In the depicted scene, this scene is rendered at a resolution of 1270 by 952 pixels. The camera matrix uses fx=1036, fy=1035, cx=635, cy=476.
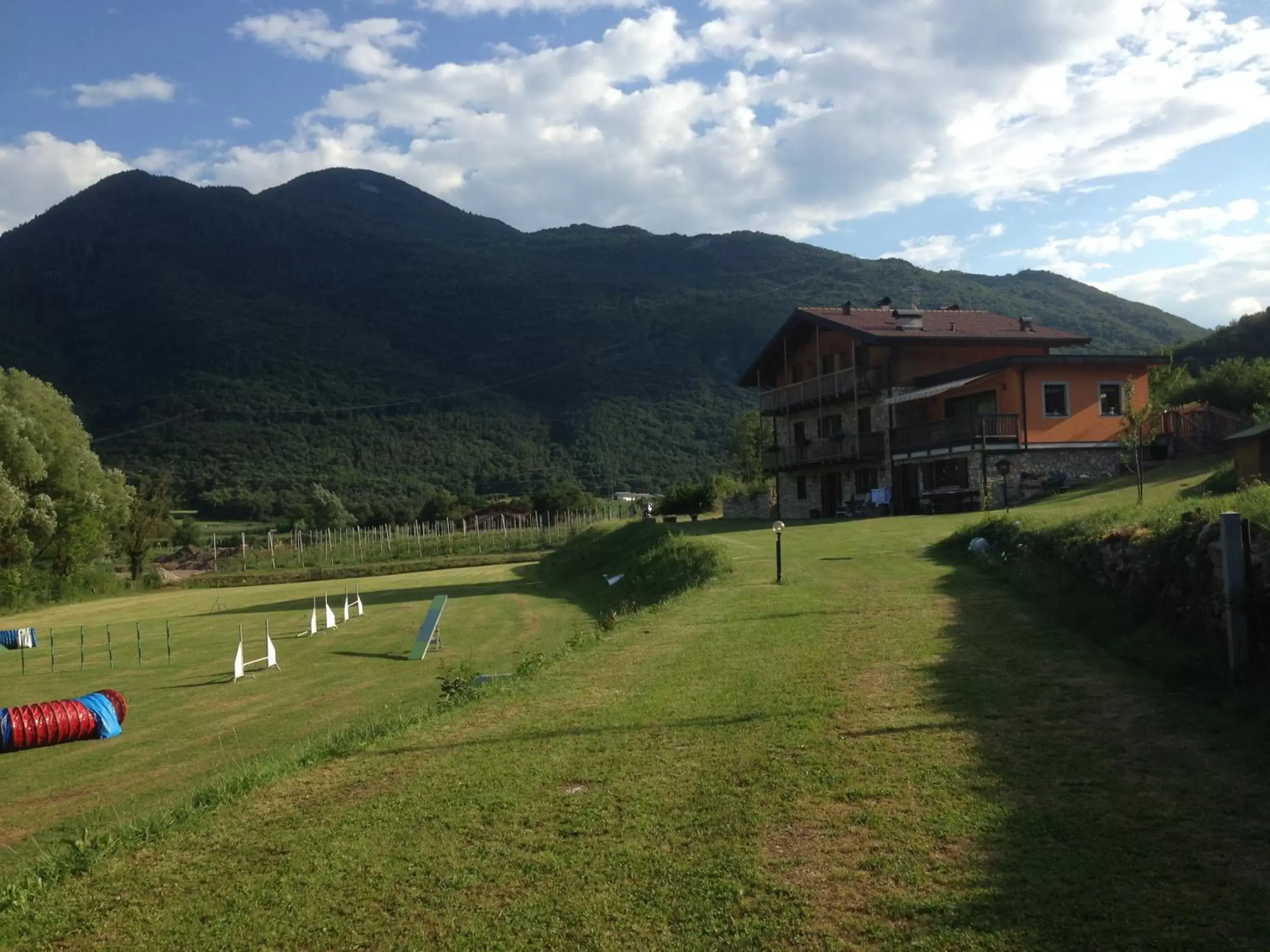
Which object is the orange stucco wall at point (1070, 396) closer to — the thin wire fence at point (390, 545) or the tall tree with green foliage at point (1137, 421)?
the tall tree with green foliage at point (1137, 421)

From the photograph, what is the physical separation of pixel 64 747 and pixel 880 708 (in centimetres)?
1151

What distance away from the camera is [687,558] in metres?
23.0

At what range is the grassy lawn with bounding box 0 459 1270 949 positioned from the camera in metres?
4.52

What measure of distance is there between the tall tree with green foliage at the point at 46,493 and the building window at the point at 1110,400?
42.2 m

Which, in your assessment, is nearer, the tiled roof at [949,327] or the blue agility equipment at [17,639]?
the blue agility equipment at [17,639]

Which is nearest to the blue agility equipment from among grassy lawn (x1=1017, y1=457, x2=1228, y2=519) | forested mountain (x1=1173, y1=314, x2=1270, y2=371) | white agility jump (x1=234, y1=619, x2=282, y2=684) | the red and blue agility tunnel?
white agility jump (x1=234, y1=619, x2=282, y2=684)

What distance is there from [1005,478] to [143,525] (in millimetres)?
→ 49382

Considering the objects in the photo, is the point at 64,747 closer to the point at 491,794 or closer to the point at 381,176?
the point at 491,794

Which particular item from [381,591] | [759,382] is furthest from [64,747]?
[759,382]

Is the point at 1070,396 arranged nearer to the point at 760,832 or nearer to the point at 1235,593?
the point at 1235,593

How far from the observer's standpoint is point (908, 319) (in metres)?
40.7

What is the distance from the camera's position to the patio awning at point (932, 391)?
1300 inches

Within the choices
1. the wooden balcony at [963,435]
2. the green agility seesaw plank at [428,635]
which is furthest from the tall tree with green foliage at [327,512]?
the green agility seesaw plank at [428,635]

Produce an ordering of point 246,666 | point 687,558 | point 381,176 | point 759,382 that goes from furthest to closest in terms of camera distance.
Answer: point 381,176 < point 759,382 < point 687,558 < point 246,666
